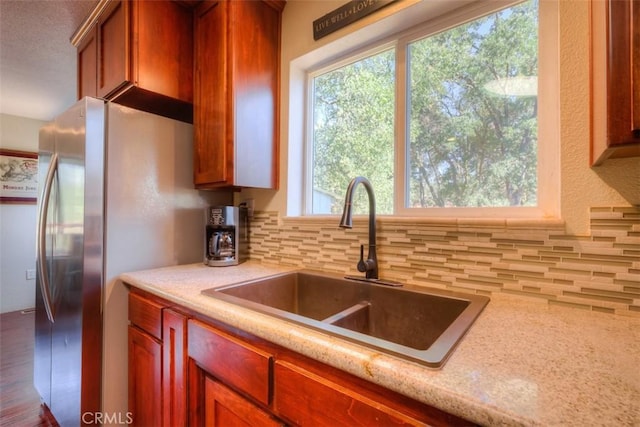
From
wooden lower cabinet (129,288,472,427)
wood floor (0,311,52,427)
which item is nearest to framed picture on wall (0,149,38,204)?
wood floor (0,311,52,427)

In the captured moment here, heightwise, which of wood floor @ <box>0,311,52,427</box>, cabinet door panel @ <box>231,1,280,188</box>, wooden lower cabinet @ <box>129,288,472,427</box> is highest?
cabinet door panel @ <box>231,1,280,188</box>

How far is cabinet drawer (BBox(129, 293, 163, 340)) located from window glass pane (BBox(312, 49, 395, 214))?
34.7 inches

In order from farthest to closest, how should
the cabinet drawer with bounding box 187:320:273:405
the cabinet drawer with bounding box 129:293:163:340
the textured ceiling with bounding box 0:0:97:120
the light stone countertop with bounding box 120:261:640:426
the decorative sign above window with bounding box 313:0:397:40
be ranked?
the textured ceiling with bounding box 0:0:97:120 → the decorative sign above window with bounding box 313:0:397:40 → the cabinet drawer with bounding box 129:293:163:340 → the cabinet drawer with bounding box 187:320:273:405 → the light stone countertop with bounding box 120:261:640:426

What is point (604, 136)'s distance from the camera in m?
0.61

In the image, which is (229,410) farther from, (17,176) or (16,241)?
(17,176)

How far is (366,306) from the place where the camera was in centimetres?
106

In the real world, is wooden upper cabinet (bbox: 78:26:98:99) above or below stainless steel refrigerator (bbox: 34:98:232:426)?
above

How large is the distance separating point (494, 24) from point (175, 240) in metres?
1.74

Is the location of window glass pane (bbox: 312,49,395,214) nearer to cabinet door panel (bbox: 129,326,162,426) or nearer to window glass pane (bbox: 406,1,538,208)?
window glass pane (bbox: 406,1,538,208)

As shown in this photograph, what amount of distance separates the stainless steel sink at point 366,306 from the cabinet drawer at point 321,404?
3.9 inches

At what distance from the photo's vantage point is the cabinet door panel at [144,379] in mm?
1063

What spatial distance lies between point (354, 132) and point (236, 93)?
60 centimetres

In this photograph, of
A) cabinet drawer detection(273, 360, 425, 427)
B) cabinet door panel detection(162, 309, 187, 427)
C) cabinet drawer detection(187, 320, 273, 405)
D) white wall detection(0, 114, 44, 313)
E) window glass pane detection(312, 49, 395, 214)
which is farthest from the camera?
white wall detection(0, 114, 44, 313)

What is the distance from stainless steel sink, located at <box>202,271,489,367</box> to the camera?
2.33 ft
